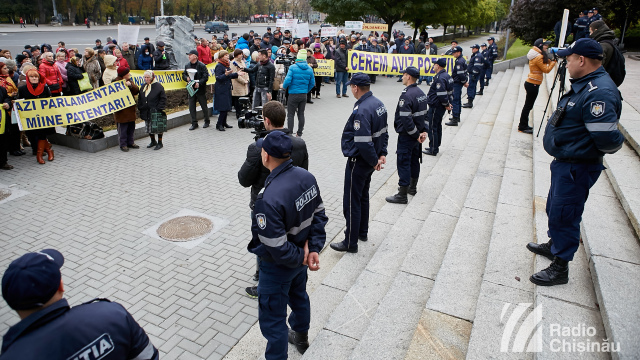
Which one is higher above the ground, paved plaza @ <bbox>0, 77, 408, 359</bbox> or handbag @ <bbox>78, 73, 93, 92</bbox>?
handbag @ <bbox>78, 73, 93, 92</bbox>

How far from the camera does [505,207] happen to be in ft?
18.9

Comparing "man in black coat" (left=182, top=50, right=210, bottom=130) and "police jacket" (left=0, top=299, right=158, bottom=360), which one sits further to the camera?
"man in black coat" (left=182, top=50, right=210, bottom=130)

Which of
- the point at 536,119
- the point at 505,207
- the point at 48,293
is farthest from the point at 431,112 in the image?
the point at 48,293

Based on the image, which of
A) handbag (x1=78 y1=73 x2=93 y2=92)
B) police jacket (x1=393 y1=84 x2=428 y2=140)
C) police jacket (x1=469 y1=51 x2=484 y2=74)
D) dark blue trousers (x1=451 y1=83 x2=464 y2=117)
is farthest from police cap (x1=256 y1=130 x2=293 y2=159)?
police jacket (x1=469 y1=51 x2=484 y2=74)

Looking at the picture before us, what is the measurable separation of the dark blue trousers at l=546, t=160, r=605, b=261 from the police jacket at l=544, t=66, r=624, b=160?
0.12m

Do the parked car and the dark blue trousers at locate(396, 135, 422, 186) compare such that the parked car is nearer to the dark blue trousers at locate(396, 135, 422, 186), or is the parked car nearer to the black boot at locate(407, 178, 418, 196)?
the black boot at locate(407, 178, 418, 196)

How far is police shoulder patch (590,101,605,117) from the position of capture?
3512 mm

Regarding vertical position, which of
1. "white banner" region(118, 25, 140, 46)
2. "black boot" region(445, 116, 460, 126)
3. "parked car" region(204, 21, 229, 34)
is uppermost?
"parked car" region(204, 21, 229, 34)

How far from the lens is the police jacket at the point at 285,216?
3.22 m

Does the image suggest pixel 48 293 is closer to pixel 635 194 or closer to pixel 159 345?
pixel 159 345

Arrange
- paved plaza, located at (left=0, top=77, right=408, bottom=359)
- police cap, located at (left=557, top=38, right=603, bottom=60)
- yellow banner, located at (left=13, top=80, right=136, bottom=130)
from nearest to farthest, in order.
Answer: police cap, located at (left=557, top=38, right=603, bottom=60) < paved plaza, located at (left=0, top=77, right=408, bottom=359) < yellow banner, located at (left=13, top=80, right=136, bottom=130)

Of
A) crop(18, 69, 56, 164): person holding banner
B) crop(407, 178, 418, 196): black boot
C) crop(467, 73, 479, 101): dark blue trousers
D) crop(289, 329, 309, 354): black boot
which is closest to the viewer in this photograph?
crop(289, 329, 309, 354): black boot

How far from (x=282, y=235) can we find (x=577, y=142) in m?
2.65

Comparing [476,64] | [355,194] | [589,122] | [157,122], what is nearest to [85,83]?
[157,122]
